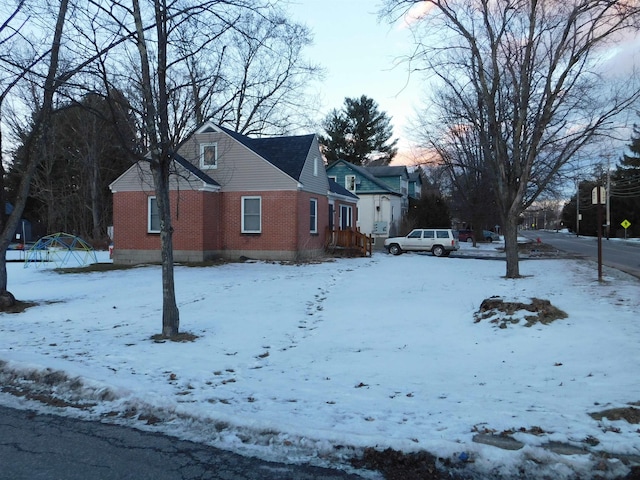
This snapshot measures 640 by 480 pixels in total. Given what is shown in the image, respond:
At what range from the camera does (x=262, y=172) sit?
2272cm

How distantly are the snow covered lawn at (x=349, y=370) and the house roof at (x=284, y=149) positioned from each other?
11.0 metres

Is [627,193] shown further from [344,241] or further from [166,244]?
[166,244]

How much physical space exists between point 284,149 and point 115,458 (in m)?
21.8

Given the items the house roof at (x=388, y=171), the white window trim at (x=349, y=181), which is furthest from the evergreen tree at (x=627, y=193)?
the white window trim at (x=349, y=181)

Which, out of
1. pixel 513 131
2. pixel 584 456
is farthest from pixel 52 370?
pixel 513 131

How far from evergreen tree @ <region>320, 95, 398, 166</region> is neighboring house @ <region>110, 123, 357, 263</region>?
42550 mm

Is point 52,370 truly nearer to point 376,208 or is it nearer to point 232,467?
point 232,467

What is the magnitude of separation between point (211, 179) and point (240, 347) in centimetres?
1606

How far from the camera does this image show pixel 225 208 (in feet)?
76.1

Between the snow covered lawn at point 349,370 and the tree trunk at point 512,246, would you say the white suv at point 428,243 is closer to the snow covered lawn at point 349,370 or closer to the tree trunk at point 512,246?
the tree trunk at point 512,246

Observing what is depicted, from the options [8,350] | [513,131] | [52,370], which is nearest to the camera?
[52,370]

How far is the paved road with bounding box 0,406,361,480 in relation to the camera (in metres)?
3.92

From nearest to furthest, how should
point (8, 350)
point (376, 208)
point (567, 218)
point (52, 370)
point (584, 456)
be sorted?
point (584, 456) < point (52, 370) < point (8, 350) < point (376, 208) < point (567, 218)

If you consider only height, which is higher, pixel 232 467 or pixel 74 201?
pixel 74 201
